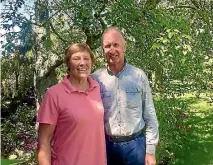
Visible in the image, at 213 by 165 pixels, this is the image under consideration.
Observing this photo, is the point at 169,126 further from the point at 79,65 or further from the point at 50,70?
the point at 79,65

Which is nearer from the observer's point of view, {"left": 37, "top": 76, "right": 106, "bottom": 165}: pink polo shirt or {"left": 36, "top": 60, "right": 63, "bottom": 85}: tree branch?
{"left": 37, "top": 76, "right": 106, "bottom": 165}: pink polo shirt

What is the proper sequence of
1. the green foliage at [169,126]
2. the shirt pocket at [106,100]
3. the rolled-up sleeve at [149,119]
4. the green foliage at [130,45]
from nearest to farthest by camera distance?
the shirt pocket at [106,100]
the rolled-up sleeve at [149,119]
the green foliage at [130,45]
the green foliage at [169,126]

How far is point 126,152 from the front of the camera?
7.70 ft

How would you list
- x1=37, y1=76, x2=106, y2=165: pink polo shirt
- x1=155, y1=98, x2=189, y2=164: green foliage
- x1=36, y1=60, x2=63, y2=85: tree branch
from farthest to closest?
x1=36, y1=60, x2=63, y2=85: tree branch
x1=155, y1=98, x2=189, y2=164: green foliage
x1=37, y1=76, x2=106, y2=165: pink polo shirt

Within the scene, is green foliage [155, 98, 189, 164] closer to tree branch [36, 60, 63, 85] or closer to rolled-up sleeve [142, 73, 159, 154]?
tree branch [36, 60, 63, 85]

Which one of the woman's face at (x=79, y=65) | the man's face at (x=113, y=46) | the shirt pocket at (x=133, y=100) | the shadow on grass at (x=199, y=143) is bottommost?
the shadow on grass at (x=199, y=143)

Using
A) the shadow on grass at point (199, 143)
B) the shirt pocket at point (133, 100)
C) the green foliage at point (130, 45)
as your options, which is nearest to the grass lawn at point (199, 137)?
the shadow on grass at point (199, 143)

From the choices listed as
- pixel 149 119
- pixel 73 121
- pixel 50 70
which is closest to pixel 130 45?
pixel 50 70

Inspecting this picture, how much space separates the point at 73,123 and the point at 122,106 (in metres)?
0.44

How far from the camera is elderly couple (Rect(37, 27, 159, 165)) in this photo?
1974 millimetres

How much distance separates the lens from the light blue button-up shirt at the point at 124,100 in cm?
229

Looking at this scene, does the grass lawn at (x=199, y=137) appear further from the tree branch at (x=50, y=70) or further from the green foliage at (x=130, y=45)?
the tree branch at (x=50, y=70)

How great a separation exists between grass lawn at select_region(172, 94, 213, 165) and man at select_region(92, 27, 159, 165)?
2498 millimetres

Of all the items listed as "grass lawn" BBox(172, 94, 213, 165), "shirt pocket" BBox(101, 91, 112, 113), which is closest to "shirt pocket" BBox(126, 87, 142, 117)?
"shirt pocket" BBox(101, 91, 112, 113)
